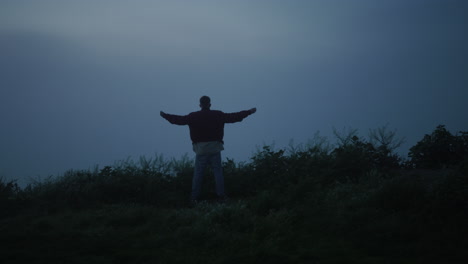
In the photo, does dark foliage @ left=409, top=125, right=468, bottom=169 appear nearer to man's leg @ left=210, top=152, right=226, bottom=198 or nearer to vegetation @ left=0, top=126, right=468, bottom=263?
vegetation @ left=0, top=126, right=468, bottom=263

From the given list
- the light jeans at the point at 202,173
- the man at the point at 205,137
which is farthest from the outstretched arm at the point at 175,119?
the light jeans at the point at 202,173

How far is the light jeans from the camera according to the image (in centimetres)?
828

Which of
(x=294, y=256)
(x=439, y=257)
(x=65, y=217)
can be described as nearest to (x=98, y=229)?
(x=65, y=217)

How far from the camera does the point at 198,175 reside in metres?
8.35

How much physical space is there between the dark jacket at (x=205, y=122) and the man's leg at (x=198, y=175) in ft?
1.26

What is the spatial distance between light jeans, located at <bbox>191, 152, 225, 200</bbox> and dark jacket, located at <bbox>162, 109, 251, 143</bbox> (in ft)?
1.20

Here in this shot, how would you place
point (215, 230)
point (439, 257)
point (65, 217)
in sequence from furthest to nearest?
point (65, 217)
point (215, 230)
point (439, 257)

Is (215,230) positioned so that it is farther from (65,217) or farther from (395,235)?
(65,217)

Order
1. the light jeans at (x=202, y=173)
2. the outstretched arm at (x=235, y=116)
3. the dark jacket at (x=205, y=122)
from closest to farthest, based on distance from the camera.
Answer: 1. the light jeans at (x=202, y=173)
2. the dark jacket at (x=205, y=122)
3. the outstretched arm at (x=235, y=116)

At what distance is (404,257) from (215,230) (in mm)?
2428

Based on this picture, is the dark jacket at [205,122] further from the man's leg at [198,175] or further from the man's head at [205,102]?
the man's leg at [198,175]

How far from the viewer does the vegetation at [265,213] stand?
4797mm

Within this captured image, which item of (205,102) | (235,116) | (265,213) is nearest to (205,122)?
(205,102)

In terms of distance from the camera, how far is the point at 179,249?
5.11 m
